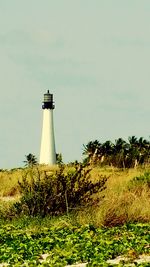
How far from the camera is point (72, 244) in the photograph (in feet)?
45.8

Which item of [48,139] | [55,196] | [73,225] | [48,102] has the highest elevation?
[48,102]

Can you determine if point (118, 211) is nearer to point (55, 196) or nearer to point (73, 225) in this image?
point (73, 225)

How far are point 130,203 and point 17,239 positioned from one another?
13.3 feet

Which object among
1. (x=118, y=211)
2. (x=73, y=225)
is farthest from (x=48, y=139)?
(x=73, y=225)

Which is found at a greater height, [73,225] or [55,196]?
[55,196]

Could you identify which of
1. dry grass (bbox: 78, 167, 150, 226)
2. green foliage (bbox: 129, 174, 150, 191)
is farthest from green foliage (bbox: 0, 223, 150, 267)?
green foliage (bbox: 129, 174, 150, 191)

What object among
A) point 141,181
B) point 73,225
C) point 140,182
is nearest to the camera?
point 73,225

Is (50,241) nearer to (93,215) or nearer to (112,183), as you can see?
(93,215)

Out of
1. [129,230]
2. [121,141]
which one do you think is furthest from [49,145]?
[129,230]

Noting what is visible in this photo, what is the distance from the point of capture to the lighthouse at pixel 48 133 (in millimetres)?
61531

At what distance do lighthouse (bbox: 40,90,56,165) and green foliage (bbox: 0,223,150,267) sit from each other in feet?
146

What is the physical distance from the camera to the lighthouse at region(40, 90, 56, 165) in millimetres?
61531

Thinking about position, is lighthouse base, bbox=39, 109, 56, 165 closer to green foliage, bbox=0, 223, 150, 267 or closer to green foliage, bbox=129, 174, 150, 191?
green foliage, bbox=129, 174, 150, 191

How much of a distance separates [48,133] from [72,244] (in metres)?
48.1
